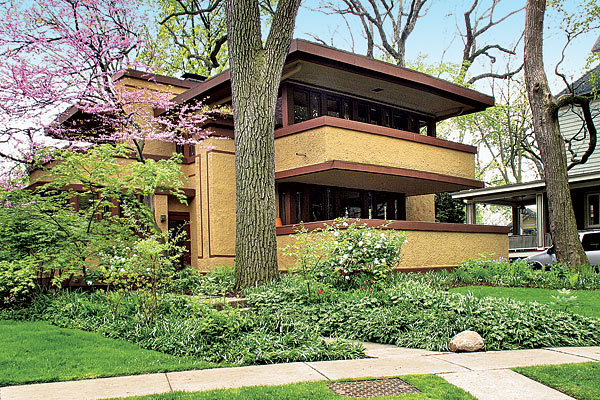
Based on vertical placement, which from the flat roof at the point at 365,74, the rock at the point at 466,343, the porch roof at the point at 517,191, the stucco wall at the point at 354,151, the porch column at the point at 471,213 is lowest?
the rock at the point at 466,343

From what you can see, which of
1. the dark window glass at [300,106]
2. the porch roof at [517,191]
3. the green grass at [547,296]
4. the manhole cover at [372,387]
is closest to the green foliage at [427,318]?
the green grass at [547,296]

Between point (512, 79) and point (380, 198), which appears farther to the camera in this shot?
point (512, 79)

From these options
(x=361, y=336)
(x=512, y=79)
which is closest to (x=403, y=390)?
(x=361, y=336)

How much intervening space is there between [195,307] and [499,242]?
12282 mm

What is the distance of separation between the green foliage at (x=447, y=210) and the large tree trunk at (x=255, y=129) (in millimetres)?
16205

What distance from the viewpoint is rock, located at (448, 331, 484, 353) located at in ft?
21.8

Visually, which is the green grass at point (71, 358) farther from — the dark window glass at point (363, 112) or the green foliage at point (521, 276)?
the dark window glass at point (363, 112)

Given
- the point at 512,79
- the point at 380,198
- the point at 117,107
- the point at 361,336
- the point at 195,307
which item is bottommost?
the point at 361,336

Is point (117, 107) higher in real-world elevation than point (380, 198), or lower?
higher

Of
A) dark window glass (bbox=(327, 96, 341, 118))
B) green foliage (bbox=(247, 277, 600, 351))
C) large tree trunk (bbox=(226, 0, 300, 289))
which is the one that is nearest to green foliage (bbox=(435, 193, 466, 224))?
dark window glass (bbox=(327, 96, 341, 118))

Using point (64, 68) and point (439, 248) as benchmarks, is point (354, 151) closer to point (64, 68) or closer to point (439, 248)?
point (439, 248)

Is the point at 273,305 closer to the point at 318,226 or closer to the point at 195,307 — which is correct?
the point at 195,307

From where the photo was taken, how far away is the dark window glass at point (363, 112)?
17.3 metres

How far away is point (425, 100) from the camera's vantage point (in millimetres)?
17781
